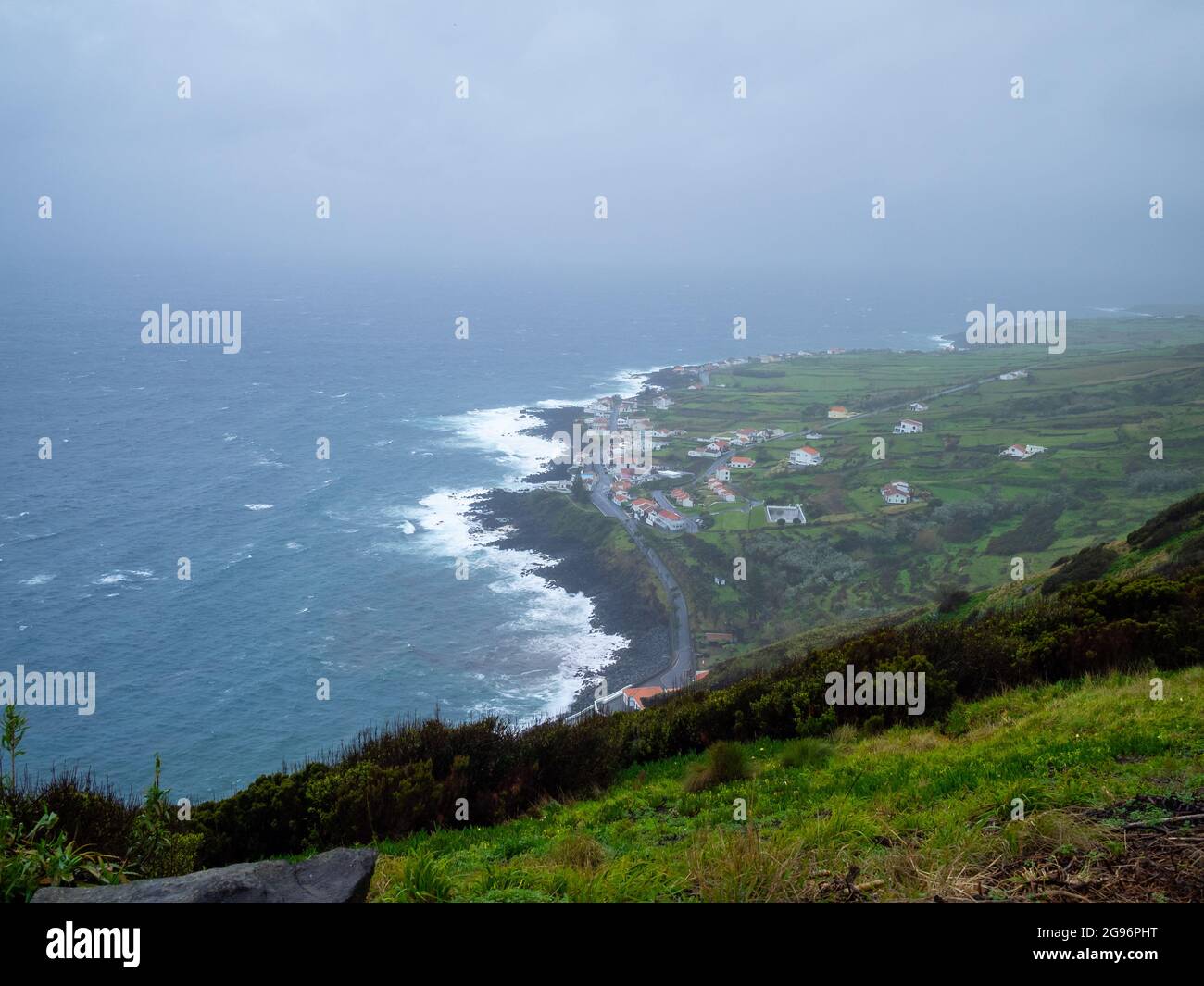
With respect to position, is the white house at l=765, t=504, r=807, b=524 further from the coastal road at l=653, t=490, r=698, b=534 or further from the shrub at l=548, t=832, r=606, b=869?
the shrub at l=548, t=832, r=606, b=869

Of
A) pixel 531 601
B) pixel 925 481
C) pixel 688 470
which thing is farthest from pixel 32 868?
pixel 688 470

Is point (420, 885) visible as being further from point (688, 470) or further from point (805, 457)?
point (805, 457)

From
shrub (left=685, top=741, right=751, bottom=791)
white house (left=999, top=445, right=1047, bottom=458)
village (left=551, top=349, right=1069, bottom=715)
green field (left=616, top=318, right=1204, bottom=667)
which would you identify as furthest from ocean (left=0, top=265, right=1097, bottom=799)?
white house (left=999, top=445, right=1047, bottom=458)

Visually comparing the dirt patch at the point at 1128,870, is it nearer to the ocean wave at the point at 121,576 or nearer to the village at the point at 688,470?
the village at the point at 688,470

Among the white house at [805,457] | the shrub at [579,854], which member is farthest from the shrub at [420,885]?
the white house at [805,457]
